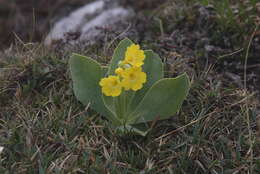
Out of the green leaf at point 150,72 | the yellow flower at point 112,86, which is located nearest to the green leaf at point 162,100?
the green leaf at point 150,72

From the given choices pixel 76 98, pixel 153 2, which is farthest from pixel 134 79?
pixel 153 2

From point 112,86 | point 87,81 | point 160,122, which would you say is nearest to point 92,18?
point 87,81

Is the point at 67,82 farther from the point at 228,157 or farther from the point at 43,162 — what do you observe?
the point at 228,157

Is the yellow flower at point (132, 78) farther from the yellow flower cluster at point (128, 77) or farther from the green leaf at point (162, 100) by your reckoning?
the green leaf at point (162, 100)

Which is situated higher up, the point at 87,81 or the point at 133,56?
the point at 133,56

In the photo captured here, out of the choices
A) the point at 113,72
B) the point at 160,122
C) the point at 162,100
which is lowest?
the point at 160,122

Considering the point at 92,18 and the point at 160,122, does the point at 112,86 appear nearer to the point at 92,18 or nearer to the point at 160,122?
the point at 160,122
